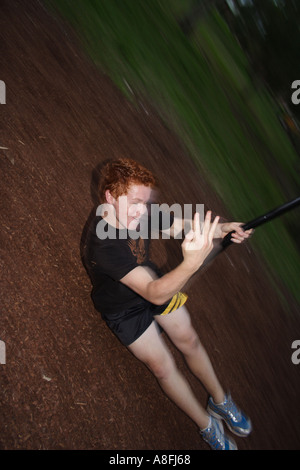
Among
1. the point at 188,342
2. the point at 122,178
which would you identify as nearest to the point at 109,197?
the point at 122,178

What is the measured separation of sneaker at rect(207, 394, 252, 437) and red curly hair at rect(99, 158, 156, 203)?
2.25m

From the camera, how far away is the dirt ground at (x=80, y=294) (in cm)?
277

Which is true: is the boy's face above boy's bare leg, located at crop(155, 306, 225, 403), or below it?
above

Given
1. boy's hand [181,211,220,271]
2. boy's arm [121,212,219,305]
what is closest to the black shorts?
boy's arm [121,212,219,305]

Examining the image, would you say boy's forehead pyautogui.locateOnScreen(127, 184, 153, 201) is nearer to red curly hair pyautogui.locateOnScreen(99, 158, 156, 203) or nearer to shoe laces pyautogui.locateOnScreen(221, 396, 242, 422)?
→ red curly hair pyautogui.locateOnScreen(99, 158, 156, 203)

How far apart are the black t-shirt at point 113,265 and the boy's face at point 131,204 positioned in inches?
5.4

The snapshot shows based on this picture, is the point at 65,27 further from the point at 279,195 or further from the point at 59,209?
the point at 279,195

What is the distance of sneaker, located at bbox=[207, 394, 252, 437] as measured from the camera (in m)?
3.28

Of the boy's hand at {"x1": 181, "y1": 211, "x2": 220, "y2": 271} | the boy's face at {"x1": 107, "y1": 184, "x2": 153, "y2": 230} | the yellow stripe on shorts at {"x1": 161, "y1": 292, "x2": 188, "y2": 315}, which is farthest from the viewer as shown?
the yellow stripe on shorts at {"x1": 161, "y1": 292, "x2": 188, "y2": 315}

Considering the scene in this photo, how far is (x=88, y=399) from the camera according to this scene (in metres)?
2.86

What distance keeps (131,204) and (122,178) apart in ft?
0.64

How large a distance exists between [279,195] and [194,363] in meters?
6.81

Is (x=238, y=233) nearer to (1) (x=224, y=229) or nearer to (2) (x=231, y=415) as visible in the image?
(1) (x=224, y=229)

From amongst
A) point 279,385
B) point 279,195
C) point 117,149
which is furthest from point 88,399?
point 279,195
